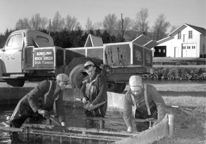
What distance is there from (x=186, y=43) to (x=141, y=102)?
4135 centimetres

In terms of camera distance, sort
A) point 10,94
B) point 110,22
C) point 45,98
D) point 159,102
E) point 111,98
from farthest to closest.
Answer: point 110,22 < point 10,94 < point 111,98 < point 45,98 < point 159,102

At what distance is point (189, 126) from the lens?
5.23m

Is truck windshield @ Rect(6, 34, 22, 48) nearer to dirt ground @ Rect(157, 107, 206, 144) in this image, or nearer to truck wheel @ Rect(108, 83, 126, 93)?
truck wheel @ Rect(108, 83, 126, 93)

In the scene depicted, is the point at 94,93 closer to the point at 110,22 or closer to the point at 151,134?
the point at 151,134

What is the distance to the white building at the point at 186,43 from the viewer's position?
41469mm

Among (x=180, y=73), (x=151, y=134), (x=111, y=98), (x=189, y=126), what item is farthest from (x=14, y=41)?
(x=180, y=73)

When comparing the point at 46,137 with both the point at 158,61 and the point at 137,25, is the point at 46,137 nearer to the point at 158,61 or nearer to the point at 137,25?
the point at 158,61

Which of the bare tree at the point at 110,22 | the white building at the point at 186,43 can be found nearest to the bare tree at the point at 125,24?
the bare tree at the point at 110,22

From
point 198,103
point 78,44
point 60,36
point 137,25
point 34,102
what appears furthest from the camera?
point 137,25

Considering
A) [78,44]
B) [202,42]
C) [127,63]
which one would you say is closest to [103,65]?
[127,63]

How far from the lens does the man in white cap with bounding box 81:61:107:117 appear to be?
17.0ft

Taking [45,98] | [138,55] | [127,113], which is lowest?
[127,113]

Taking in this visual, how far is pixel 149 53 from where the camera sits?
30.2 ft

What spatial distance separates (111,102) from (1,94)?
13.8 feet
